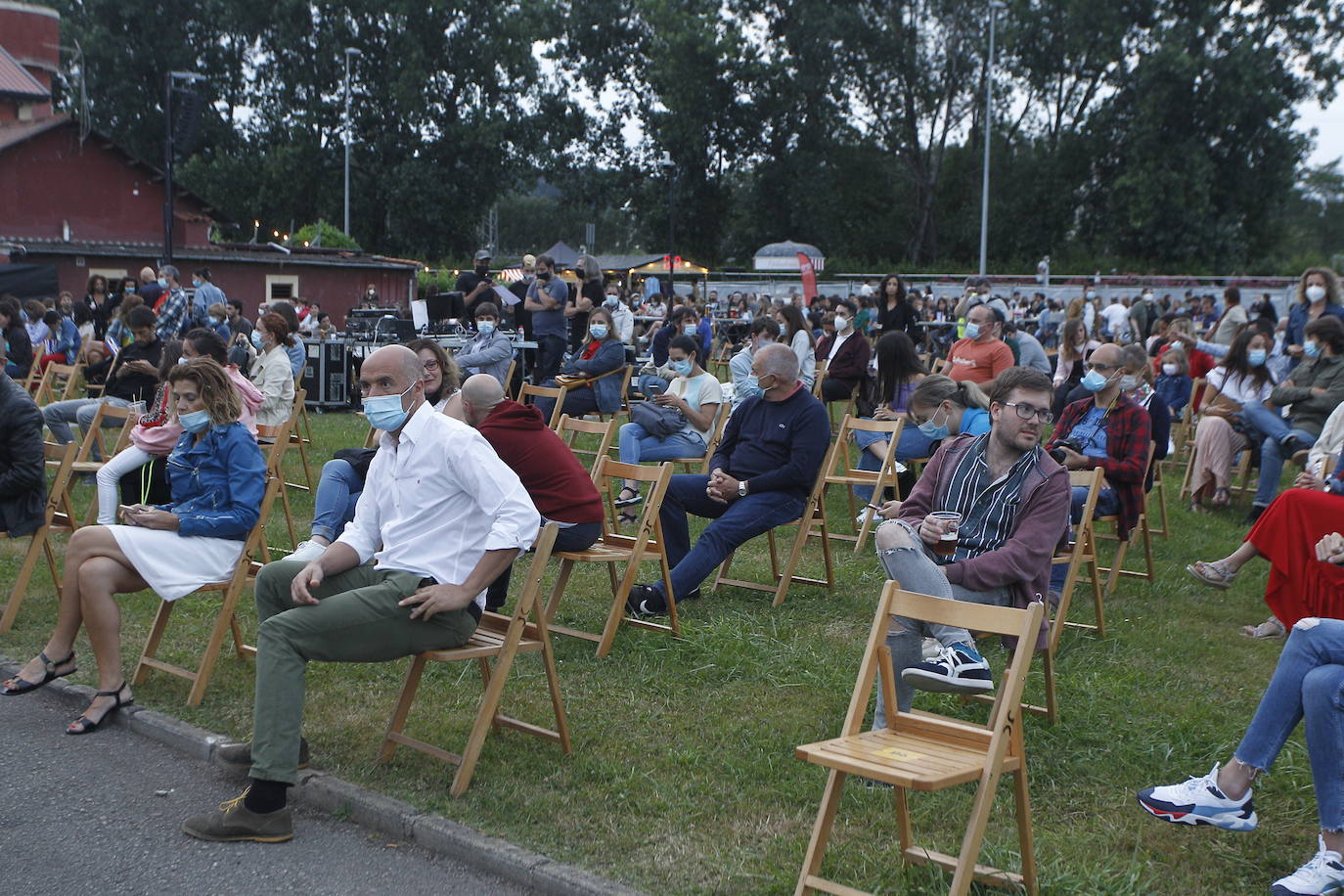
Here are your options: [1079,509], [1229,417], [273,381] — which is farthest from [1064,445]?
[273,381]

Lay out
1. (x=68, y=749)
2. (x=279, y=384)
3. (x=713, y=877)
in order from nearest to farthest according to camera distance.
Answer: (x=713, y=877)
(x=68, y=749)
(x=279, y=384)

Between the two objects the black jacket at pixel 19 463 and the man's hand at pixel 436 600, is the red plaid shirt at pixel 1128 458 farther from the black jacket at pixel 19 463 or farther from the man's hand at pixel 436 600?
the black jacket at pixel 19 463

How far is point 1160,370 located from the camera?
1228 cm

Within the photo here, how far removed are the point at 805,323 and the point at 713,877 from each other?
886 centimetres

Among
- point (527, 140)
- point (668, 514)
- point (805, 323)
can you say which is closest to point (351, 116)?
point (527, 140)

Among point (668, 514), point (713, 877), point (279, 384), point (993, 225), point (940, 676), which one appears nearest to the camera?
point (713, 877)

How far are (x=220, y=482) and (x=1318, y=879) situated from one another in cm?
435

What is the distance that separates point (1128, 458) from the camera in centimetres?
696

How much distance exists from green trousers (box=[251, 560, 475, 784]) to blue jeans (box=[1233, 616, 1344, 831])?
258cm

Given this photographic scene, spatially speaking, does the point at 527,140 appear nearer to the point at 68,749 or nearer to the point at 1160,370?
the point at 1160,370

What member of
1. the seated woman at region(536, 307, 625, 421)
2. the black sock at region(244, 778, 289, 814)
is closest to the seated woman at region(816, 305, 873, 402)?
the seated woman at region(536, 307, 625, 421)

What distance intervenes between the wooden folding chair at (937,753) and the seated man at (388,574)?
133 centimetres

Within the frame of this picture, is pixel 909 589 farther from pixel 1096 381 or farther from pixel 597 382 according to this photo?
pixel 597 382

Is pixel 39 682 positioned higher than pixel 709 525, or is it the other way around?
pixel 709 525
